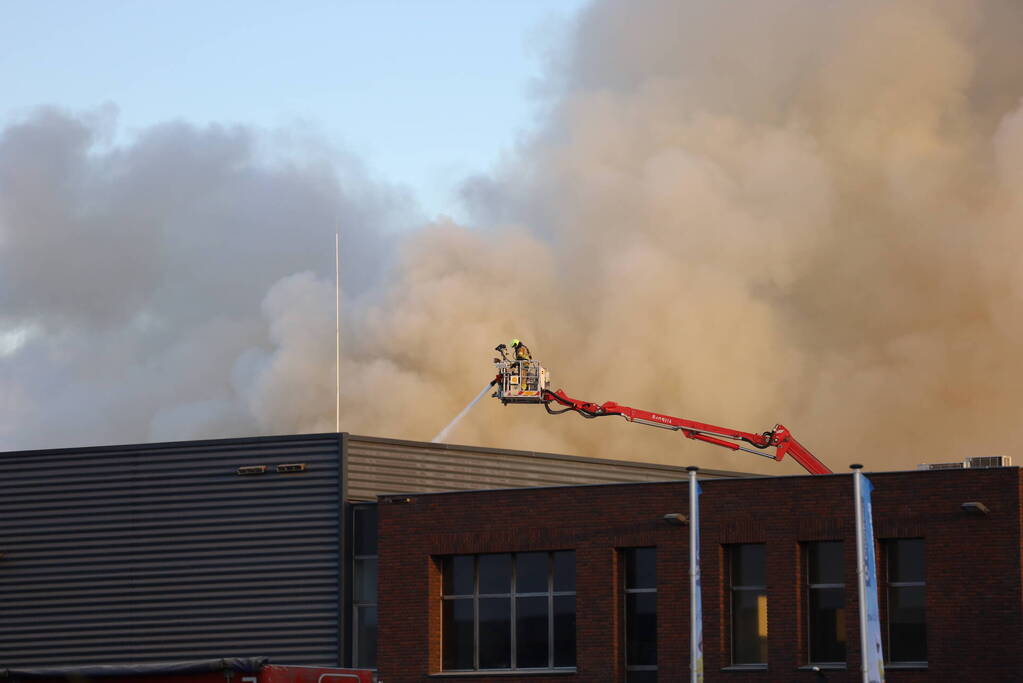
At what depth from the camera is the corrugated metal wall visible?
120 ft

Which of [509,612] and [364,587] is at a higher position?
[364,587]

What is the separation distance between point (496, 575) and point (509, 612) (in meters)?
0.85

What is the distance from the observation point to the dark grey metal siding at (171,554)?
35719 mm

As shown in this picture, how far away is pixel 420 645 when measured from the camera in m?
34.8

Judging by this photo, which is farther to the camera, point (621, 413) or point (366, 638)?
point (621, 413)

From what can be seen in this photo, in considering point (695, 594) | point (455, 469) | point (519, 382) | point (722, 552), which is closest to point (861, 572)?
point (695, 594)

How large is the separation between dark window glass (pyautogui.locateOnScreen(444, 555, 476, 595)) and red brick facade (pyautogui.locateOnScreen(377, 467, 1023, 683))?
235 mm

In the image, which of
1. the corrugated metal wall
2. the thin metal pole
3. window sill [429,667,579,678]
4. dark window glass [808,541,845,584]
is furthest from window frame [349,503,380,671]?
the thin metal pole

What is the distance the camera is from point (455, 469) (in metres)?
38.5

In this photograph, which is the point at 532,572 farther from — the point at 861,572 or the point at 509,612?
the point at 861,572

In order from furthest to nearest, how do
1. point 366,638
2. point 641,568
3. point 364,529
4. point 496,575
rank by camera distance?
point 364,529 → point 366,638 → point 496,575 → point 641,568

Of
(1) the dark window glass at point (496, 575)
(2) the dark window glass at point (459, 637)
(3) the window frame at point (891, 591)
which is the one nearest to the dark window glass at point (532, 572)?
(1) the dark window glass at point (496, 575)

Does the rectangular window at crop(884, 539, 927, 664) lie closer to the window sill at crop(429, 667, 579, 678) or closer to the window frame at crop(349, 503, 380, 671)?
the window sill at crop(429, 667, 579, 678)

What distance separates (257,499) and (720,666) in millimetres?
10826
